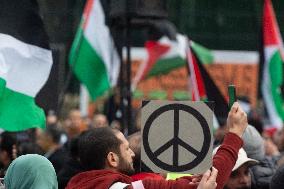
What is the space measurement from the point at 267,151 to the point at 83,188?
16.5 ft

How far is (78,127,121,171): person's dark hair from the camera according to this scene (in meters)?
4.53

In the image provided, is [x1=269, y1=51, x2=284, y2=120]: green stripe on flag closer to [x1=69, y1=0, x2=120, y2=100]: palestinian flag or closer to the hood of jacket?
[x1=69, y1=0, x2=120, y2=100]: palestinian flag

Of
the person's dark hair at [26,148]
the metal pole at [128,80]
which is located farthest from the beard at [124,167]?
the metal pole at [128,80]

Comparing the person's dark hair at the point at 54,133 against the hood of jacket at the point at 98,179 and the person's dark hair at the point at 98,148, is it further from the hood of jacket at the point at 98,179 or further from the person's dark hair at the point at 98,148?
the hood of jacket at the point at 98,179

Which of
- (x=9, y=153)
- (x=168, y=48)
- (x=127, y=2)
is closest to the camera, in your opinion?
(x=9, y=153)

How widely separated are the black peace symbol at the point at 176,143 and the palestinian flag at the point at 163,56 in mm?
7661

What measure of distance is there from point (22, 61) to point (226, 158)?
270cm

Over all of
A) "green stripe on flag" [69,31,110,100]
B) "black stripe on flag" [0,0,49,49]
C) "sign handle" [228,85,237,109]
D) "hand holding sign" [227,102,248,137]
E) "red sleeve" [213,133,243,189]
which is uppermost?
"black stripe on flag" [0,0,49,49]

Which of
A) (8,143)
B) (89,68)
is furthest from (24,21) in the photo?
(89,68)

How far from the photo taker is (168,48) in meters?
12.2

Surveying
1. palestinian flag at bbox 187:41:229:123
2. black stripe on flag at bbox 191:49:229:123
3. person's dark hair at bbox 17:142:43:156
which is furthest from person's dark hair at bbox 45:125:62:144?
person's dark hair at bbox 17:142:43:156

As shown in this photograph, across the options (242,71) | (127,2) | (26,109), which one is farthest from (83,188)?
(242,71)

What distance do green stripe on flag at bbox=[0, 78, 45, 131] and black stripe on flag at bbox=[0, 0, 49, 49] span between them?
0.41m

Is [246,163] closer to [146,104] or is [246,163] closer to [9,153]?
[146,104]
